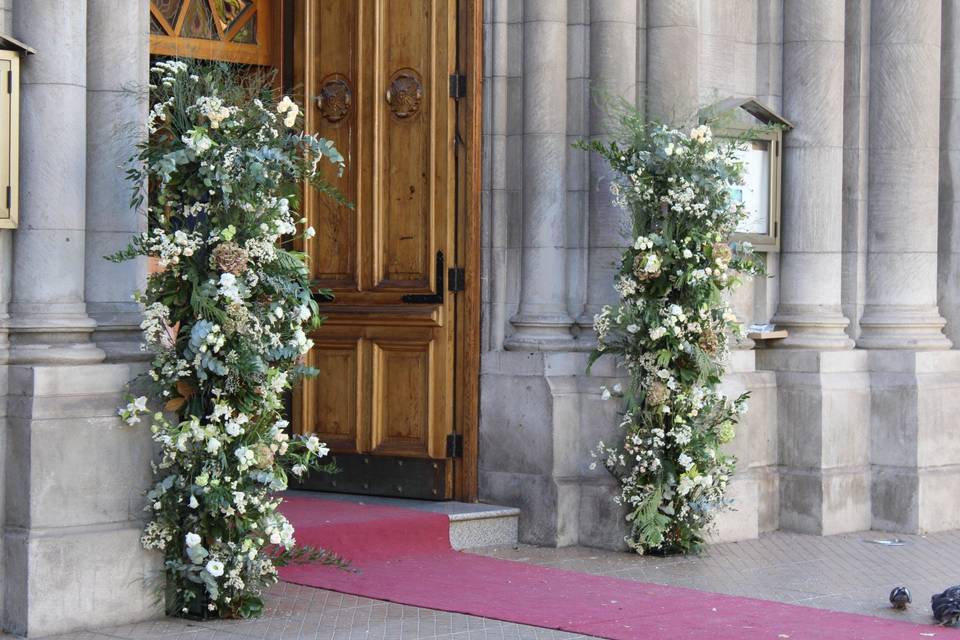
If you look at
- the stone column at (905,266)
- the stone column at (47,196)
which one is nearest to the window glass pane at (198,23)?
the stone column at (47,196)

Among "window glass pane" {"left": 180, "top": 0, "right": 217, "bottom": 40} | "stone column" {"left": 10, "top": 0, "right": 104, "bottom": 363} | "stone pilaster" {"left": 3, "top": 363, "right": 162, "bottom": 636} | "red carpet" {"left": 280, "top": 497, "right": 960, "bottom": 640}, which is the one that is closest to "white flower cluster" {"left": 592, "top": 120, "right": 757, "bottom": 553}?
"red carpet" {"left": 280, "top": 497, "right": 960, "bottom": 640}

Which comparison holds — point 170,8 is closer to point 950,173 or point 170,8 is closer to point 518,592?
point 518,592

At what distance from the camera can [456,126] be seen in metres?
9.99

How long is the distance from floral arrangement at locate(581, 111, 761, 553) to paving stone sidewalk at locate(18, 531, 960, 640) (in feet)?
1.17

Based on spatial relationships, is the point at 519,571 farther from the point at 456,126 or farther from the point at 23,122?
the point at 23,122

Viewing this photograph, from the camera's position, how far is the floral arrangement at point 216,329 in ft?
23.8

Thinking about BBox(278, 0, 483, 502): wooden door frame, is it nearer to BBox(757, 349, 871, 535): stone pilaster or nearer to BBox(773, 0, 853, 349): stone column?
BBox(757, 349, 871, 535): stone pilaster

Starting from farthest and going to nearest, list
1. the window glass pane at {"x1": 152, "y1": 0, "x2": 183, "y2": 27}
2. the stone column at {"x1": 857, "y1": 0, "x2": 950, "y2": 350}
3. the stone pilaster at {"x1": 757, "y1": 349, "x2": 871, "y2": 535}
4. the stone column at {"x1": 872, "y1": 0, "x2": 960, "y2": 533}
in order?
the stone column at {"x1": 857, "y1": 0, "x2": 950, "y2": 350}, the stone column at {"x1": 872, "y1": 0, "x2": 960, "y2": 533}, the stone pilaster at {"x1": 757, "y1": 349, "x2": 871, "y2": 535}, the window glass pane at {"x1": 152, "y1": 0, "x2": 183, "y2": 27}

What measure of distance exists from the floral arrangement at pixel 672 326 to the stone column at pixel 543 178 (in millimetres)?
469

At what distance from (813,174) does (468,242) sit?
2.55m

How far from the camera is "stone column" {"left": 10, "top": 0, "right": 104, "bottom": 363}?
7.39 metres

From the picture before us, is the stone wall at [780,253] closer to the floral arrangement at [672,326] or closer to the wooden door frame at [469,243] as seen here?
the wooden door frame at [469,243]

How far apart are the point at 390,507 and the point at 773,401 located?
273cm

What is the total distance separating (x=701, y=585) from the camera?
8633 millimetres
